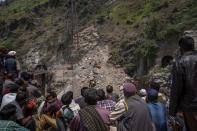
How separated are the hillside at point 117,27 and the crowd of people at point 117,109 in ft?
70.5

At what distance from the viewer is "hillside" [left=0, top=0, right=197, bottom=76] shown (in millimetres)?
34031

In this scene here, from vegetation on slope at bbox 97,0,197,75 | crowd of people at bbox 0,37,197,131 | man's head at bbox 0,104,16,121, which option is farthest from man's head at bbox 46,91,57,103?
vegetation on slope at bbox 97,0,197,75

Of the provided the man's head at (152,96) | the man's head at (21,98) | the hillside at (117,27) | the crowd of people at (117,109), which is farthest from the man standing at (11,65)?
the hillside at (117,27)

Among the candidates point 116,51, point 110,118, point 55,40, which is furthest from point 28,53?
point 110,118

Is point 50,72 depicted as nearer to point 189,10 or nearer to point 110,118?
point 189,10

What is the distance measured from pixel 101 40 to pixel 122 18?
8.04ft

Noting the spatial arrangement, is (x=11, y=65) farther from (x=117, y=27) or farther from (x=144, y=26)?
(x=117, y=27)

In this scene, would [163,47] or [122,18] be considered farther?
[122,18]

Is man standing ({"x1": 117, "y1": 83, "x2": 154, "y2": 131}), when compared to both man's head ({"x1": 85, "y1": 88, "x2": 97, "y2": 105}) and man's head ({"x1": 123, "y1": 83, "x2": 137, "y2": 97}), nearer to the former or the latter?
man's head ({"x1": 123, "y1": 83, "x2": 137, "y2": 97})

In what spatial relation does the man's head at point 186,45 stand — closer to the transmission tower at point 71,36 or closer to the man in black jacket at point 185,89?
the man in black jacket at point 185,89

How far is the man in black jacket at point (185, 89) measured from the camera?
277 inches

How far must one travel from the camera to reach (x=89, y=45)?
40.6 metres

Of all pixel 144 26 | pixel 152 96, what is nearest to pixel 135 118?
pixel 152 96

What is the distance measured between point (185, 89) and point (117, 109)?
5.75 feet
